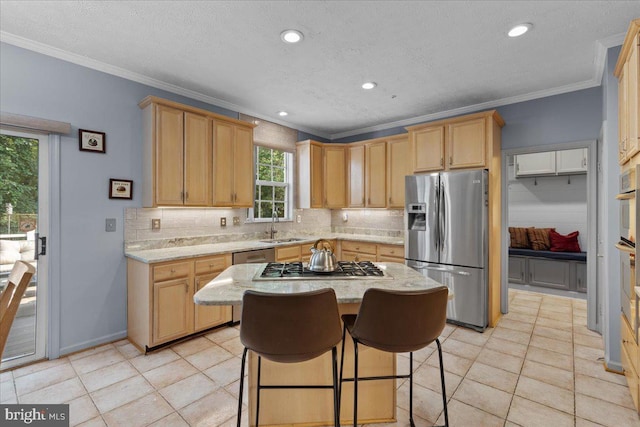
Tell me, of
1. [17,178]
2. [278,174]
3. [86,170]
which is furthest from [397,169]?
[17,178]

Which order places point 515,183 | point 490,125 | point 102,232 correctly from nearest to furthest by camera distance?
point 102,232, point 490,125, point 515,183

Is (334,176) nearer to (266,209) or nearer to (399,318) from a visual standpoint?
(266,209)

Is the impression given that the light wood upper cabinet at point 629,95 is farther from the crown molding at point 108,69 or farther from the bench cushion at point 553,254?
the crown molding at point 108,69

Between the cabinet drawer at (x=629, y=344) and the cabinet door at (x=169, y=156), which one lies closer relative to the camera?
the cabinet drawer at (x=629, y=344)

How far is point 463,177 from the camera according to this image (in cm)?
342

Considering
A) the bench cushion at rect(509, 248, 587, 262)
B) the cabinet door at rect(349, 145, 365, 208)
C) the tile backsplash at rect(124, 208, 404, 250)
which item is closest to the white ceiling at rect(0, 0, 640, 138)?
the cabinet door at rect(349, 145, 365, 208)

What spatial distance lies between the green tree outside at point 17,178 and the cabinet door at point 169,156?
926mm

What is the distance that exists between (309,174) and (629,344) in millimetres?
3786

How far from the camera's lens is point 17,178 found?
256cm

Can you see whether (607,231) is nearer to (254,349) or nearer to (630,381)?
(630,381)

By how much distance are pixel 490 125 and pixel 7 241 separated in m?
4.63

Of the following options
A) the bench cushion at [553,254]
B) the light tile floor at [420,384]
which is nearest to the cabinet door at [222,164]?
the light tile floor at [420,384]

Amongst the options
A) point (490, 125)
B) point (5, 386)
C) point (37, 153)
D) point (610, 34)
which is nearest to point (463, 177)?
point (490, 125)

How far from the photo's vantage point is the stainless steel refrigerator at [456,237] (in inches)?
132
